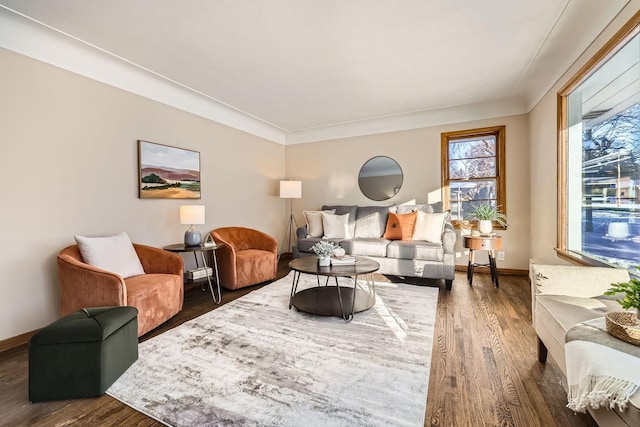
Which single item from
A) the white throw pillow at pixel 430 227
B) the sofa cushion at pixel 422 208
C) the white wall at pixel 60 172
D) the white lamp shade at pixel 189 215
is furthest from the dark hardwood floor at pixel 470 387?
the sofa cushion at pixel 422 208

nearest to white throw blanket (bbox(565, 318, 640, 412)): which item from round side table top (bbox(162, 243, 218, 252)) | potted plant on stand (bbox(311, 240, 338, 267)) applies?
potted plant on stand (bbox(311, 240, 338, 267))

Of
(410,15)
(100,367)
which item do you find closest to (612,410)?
(100,367)

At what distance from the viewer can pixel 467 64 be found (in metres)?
2.95

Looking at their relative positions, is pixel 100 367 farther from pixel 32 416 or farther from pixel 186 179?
pixel 186 179

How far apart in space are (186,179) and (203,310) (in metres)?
1.73

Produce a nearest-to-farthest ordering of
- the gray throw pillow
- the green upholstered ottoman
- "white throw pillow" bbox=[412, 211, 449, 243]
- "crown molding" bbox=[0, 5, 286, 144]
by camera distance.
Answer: the green upholstered ottoman → "crown molding" bbox=[0, 5, 286, 144] → "white throw pillow" bbox=[412, 211, 449, 243] → the gray throw pillow

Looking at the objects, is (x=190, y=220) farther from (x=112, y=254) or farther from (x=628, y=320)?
(x=628, y=320)

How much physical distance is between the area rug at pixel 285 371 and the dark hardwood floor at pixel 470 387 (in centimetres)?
9

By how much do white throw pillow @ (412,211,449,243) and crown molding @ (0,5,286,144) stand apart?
328 centimetres

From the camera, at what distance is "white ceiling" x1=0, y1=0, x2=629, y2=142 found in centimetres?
206

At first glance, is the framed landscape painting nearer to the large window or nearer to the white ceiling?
the white ceiling

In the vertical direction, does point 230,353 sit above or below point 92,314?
below

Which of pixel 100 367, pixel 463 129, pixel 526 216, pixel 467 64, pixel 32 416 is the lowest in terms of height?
pixel 32 416

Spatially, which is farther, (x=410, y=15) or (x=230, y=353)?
(x=410, y=15)
